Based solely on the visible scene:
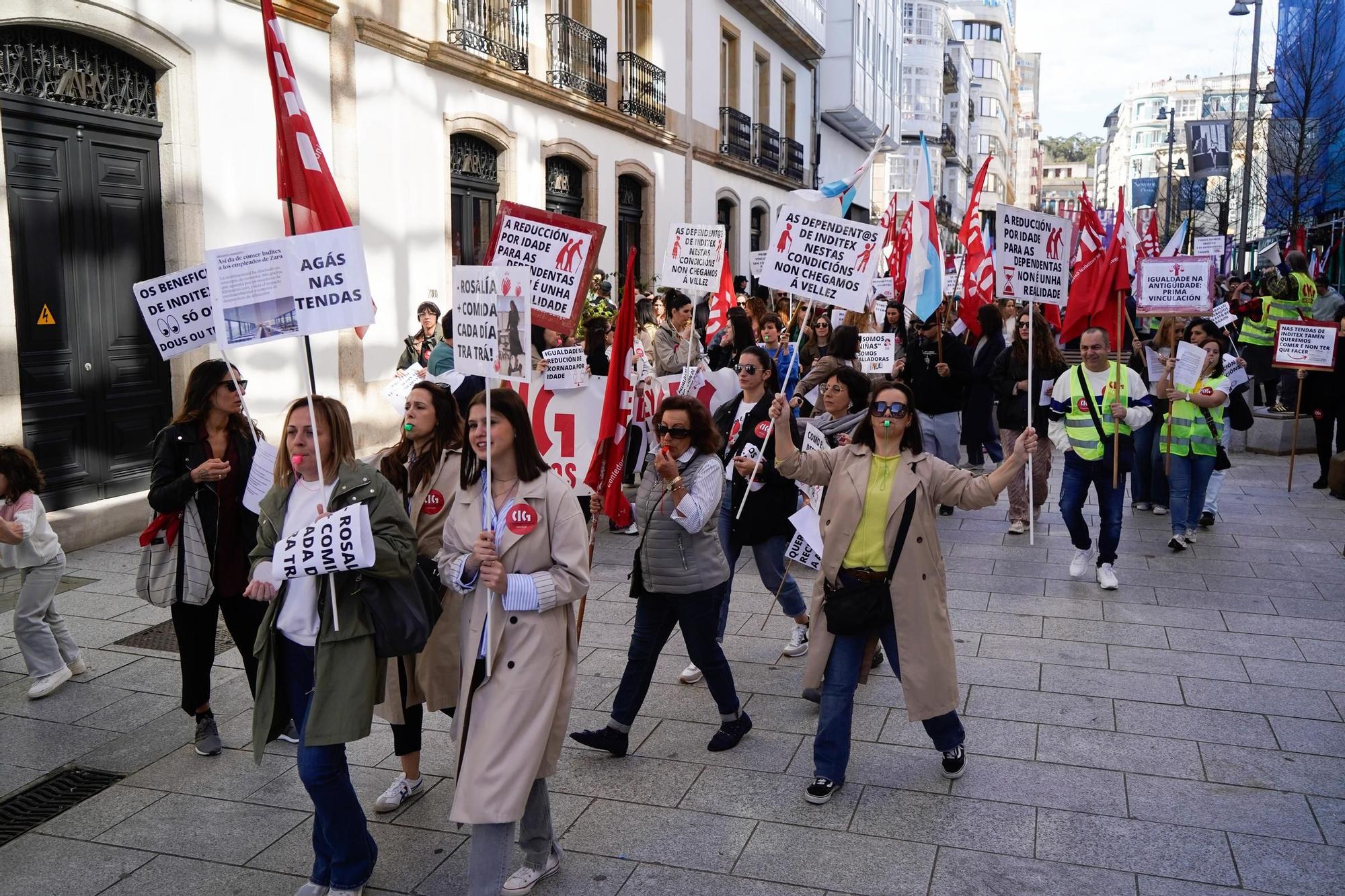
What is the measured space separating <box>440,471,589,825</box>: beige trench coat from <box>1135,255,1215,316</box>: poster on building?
7121 mm

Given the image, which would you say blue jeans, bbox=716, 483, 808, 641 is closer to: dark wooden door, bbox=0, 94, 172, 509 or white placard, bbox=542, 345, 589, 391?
white placard, bbox=542, 345, 589, 391

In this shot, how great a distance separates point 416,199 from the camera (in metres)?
14.6

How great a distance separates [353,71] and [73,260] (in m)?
4.71

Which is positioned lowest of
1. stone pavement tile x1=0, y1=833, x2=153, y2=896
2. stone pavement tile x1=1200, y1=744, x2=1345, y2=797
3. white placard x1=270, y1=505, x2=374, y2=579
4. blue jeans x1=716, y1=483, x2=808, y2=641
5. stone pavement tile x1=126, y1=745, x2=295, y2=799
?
stone pavement tile x1=0, y1=833, x2=153, y2=896

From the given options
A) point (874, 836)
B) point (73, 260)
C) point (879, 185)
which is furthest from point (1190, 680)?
point (879, 185)

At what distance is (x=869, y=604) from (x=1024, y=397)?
5642mm

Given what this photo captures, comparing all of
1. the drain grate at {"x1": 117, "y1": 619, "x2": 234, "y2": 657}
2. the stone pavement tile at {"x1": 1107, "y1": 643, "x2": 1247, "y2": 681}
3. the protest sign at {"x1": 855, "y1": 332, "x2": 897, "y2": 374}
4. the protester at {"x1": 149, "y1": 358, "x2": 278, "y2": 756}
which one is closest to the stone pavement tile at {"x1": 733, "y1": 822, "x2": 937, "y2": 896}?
the protester at {"x1": 149, "y1": 358, "x2": 278, "y2": 756}

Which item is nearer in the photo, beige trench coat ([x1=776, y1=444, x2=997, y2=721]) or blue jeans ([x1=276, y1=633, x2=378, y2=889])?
blue jeans ([x1=276, y1=633, x2=378, y2=889])

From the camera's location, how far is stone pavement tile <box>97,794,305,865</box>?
4504 mm

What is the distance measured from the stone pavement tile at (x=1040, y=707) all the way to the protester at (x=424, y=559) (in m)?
2.71

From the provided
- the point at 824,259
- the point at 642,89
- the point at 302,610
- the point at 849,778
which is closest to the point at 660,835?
the point at 849,778

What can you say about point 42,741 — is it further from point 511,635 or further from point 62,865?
point 511,635

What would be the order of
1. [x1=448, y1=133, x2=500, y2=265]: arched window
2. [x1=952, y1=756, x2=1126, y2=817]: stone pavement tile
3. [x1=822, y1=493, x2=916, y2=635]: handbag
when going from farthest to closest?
[x1=448, y1=133, x2=500, y2=265]: arched window → [x1=822, y1=493, x2=916, y2=635]: handbag → [x1=952, y1=756, x2=1126, y2=817]: stone pavement tile

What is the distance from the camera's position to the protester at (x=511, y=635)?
3.89 metres
